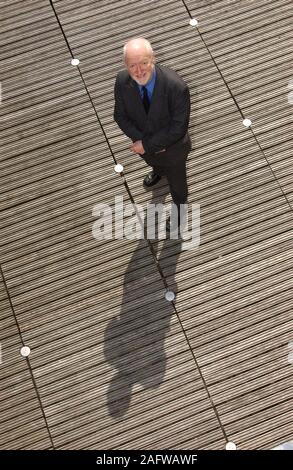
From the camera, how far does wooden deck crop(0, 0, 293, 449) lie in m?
6.11

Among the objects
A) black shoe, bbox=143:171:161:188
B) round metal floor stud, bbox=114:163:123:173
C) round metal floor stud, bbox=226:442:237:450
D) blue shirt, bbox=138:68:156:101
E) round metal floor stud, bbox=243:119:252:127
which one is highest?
blue shirt, bbox=138:68:156:101

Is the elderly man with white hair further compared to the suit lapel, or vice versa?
the suit lapel

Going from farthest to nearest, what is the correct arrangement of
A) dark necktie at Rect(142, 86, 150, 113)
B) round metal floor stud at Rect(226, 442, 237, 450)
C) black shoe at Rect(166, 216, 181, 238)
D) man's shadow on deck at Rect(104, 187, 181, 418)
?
black shoe at Rect(166, 216, 181, 238) → man's shadow on deck at Rect(104, 187, 181, 418) → round metal floor stud at Rect(226, 442, 237, 450) → dark necktie at Rect(142, 86, 150, 113)

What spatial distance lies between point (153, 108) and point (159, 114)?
0.11 m

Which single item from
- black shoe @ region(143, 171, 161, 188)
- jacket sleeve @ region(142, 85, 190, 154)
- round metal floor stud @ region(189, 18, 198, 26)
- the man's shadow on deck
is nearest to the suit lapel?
jacket sleeve @ region(142, 85, 190, 154)

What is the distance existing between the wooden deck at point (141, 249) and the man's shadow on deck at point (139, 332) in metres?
A: 0.02

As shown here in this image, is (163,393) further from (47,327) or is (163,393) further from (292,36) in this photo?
(292,36)

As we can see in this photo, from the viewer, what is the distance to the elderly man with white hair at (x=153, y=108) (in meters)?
4.95

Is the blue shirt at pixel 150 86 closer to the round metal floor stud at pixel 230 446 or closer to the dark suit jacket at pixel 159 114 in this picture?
the dark suit jacket at pixel 159 114

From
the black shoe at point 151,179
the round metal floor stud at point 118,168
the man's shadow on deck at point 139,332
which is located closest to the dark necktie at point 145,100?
the black shoe at point 151,179

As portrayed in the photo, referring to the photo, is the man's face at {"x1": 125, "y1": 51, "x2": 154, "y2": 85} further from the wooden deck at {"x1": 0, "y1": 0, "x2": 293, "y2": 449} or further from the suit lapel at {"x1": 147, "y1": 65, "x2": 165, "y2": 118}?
the wooden deck at {"x1": 0, "y1": 0, "x2": 293, "y2": 449}

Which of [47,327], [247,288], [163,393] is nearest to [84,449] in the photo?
[163,393]

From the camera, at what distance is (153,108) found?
534 centimetres
